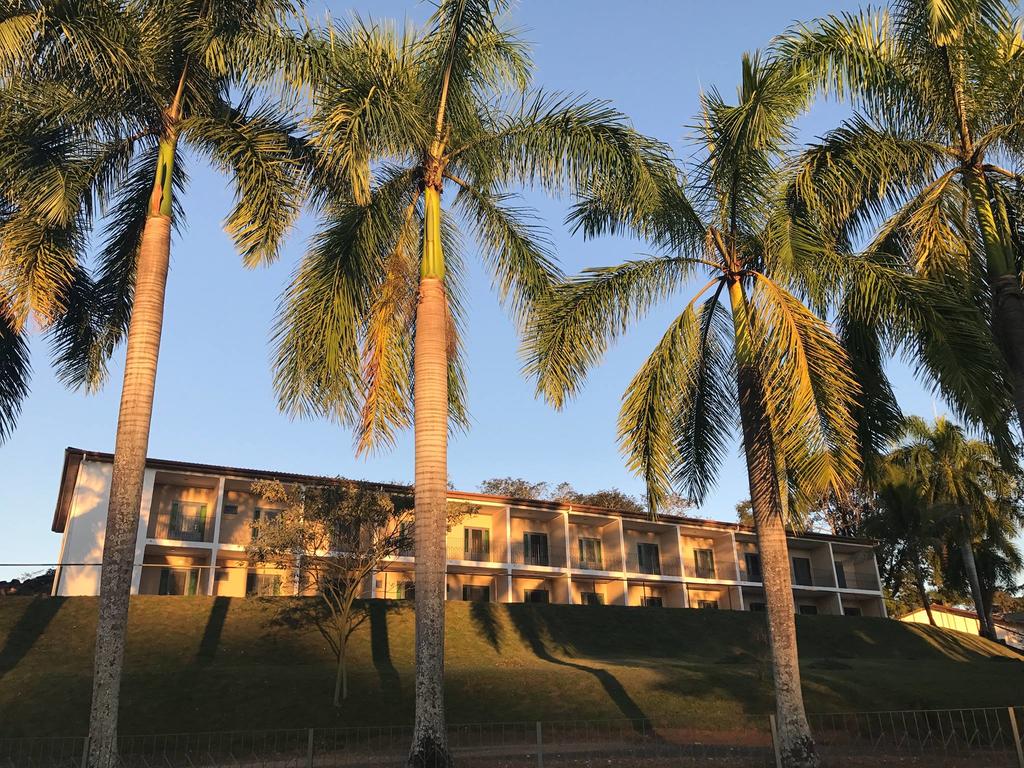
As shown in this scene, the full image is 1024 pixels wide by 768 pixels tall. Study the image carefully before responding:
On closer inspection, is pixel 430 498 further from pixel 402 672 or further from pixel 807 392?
pixel 402 672

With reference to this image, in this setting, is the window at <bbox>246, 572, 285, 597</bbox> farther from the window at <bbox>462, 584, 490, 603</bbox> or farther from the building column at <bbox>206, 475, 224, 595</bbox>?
the window at <bbox>462, 584, 490, 603</bbox>

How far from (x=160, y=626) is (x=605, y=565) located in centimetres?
2385

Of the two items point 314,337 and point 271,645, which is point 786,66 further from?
point 271,645

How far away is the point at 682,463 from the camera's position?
14.5 metres

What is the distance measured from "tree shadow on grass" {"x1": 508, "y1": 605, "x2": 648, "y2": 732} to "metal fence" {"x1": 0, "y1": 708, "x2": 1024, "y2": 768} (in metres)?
1.32

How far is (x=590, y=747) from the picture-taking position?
14.5 metres

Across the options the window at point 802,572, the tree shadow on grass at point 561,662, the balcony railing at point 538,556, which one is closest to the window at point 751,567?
the window at point 802,572

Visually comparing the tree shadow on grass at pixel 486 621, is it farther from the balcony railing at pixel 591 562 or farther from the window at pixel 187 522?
the window at pixel 187 522

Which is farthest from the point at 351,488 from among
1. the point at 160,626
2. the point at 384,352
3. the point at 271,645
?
the point at 384,352

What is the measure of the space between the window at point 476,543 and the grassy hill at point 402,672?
22.8 feet

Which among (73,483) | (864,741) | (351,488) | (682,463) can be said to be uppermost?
(73,483)

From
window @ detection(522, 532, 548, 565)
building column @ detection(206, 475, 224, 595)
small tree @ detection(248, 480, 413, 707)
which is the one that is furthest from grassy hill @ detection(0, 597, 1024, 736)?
window @ detection(522, 532, 548, 565)

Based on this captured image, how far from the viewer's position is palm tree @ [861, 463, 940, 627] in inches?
1677

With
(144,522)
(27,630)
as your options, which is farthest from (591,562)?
(27,630)
